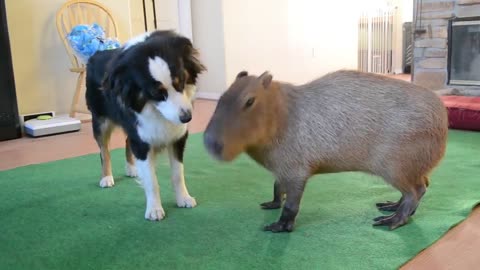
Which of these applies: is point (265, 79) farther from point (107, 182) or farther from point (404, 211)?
point (107, 182)

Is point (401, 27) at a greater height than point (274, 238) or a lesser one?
greater

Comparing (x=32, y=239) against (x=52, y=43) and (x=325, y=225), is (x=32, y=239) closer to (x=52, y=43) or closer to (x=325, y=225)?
(x=325, y=225)

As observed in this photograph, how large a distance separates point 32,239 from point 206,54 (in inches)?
160

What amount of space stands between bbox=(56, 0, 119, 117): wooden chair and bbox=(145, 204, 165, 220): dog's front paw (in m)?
2.55

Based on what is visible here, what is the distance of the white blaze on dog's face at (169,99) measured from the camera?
156 centimetres

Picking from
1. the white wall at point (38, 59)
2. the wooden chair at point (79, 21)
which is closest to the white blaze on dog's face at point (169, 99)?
the wooden chair at point (79, 21)

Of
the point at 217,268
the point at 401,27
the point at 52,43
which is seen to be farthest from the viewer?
the point at 401,27

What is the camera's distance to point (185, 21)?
5.43 metres

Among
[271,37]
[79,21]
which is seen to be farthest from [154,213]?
[271,37]

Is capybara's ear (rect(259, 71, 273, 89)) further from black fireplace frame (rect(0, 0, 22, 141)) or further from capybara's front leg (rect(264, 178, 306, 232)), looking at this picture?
black fireplace frame (rect(0, 0, 22, 141))

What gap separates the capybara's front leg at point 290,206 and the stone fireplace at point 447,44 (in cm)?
288

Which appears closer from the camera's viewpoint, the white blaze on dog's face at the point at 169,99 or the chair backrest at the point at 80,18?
the white blaze on dog's face at the point at 169,99

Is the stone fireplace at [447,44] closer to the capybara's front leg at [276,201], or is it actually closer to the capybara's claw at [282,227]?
the capybara's front leg at [276,201]

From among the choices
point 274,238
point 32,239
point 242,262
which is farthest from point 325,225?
point 32,239
